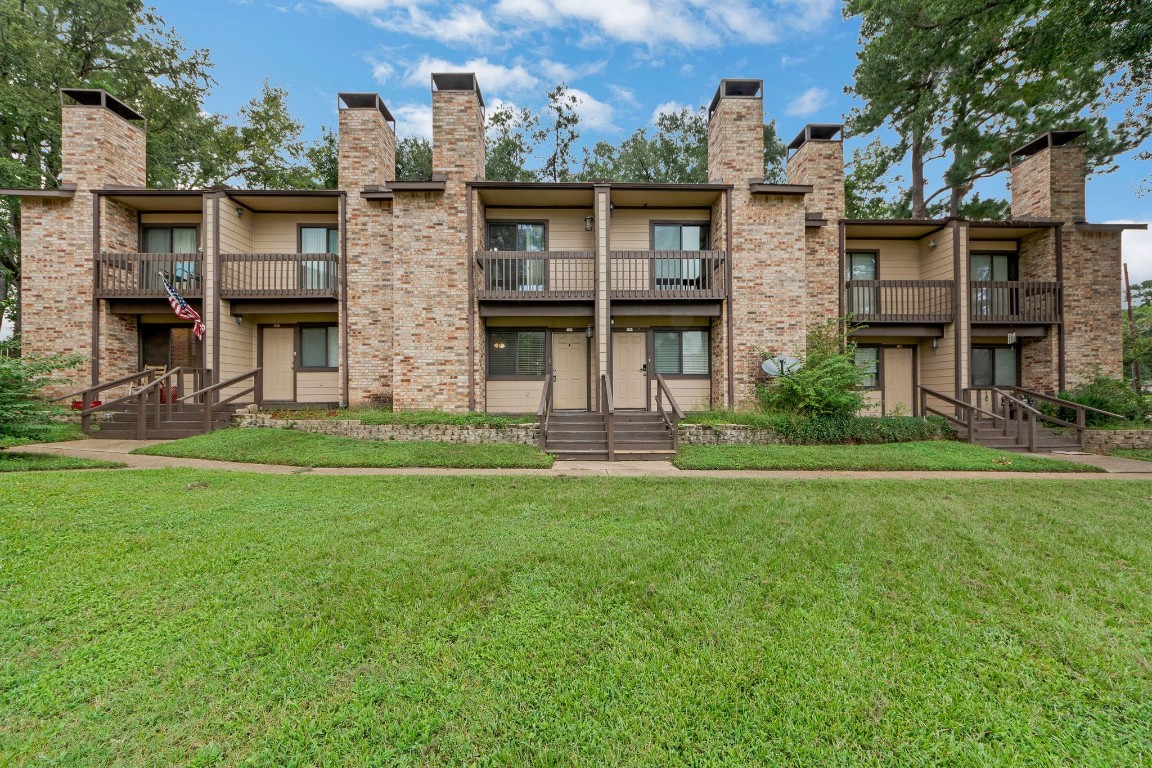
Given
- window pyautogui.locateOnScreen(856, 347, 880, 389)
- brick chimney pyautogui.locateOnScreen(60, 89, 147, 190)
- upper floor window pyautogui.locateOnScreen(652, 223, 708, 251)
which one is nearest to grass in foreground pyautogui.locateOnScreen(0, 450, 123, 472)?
brick chimney pyautogui.locateOnScreen(60, 89, 147, 190)

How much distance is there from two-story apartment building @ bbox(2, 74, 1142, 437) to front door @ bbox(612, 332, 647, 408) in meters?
0.06

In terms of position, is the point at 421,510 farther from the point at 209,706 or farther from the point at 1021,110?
the point at 1021,110

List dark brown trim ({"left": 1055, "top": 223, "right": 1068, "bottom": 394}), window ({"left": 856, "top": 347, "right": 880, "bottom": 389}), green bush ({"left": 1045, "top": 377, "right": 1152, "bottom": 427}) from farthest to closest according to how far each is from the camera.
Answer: window ({"left": 856, "top": 347, "right": 880, "bottom": 389}), dark brown trim ({"left": 1055, "top": 223, "right": 1068, "bottom": 394}), green bush ({"left": 1045, "top": 377, "right": 1152, "bottom": 427})

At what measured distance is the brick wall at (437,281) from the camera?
1137cm

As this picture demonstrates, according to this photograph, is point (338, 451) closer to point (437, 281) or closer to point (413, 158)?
point (437, 281)

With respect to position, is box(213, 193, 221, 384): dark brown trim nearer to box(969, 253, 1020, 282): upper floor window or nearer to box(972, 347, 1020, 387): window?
box(972, 347, 1020, 387): window

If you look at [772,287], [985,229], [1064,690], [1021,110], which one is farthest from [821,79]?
A: [1064,690]

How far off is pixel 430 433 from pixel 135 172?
1262 cm

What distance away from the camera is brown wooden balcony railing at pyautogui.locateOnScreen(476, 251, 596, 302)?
1159cm

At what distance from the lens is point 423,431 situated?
10305 millimetres

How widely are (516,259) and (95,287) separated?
11.4m

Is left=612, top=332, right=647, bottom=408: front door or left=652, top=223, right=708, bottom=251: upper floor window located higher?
left=652, top=223, right=708, bottom=251: upper floor window

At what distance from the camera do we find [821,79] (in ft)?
58.2

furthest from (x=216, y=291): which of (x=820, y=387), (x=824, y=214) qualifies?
(x=824, y=214)
